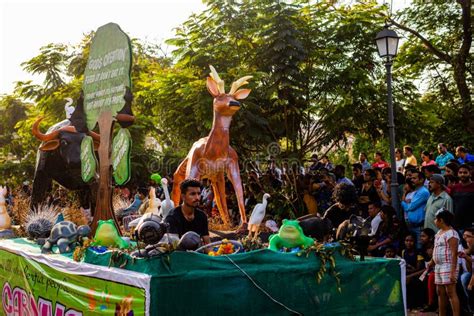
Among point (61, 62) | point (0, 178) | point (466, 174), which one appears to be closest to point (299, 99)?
point (466, 174)

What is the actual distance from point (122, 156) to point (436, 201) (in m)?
4.19

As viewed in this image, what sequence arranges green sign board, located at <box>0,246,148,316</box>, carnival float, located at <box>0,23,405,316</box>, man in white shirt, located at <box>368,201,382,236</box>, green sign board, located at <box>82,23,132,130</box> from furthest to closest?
man in white shirt, located at <box>368,201,382,236</box>, green sign board, located at <box>82,23,132,130</box>, green sign board, located at <box>0,246,148,316</box>, carnival float, located at <box>0,23,405,316</box>

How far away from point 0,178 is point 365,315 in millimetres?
20080

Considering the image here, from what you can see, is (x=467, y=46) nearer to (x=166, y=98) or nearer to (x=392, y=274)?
(x=166, y=98)

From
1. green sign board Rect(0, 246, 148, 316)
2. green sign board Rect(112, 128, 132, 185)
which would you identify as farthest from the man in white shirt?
green sign board Rect(0, 246, 148, 316)

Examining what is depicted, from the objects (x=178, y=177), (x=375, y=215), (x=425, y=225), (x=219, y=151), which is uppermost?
(x=219, y=151)

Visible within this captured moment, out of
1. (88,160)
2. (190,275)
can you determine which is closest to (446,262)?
(190,275)

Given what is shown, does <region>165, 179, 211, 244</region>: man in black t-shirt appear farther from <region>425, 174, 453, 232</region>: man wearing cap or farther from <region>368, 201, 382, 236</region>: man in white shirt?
<region>425, 174, 453, 232</region>: man wearing cap

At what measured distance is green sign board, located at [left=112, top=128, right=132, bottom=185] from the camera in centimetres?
749

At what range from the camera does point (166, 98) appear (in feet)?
51.2

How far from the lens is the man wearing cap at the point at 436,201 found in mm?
8438

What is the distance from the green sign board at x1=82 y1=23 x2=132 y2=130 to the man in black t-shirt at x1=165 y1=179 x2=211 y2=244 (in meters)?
2.52

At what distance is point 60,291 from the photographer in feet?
17.3

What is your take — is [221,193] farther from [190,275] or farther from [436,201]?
[190,275]
